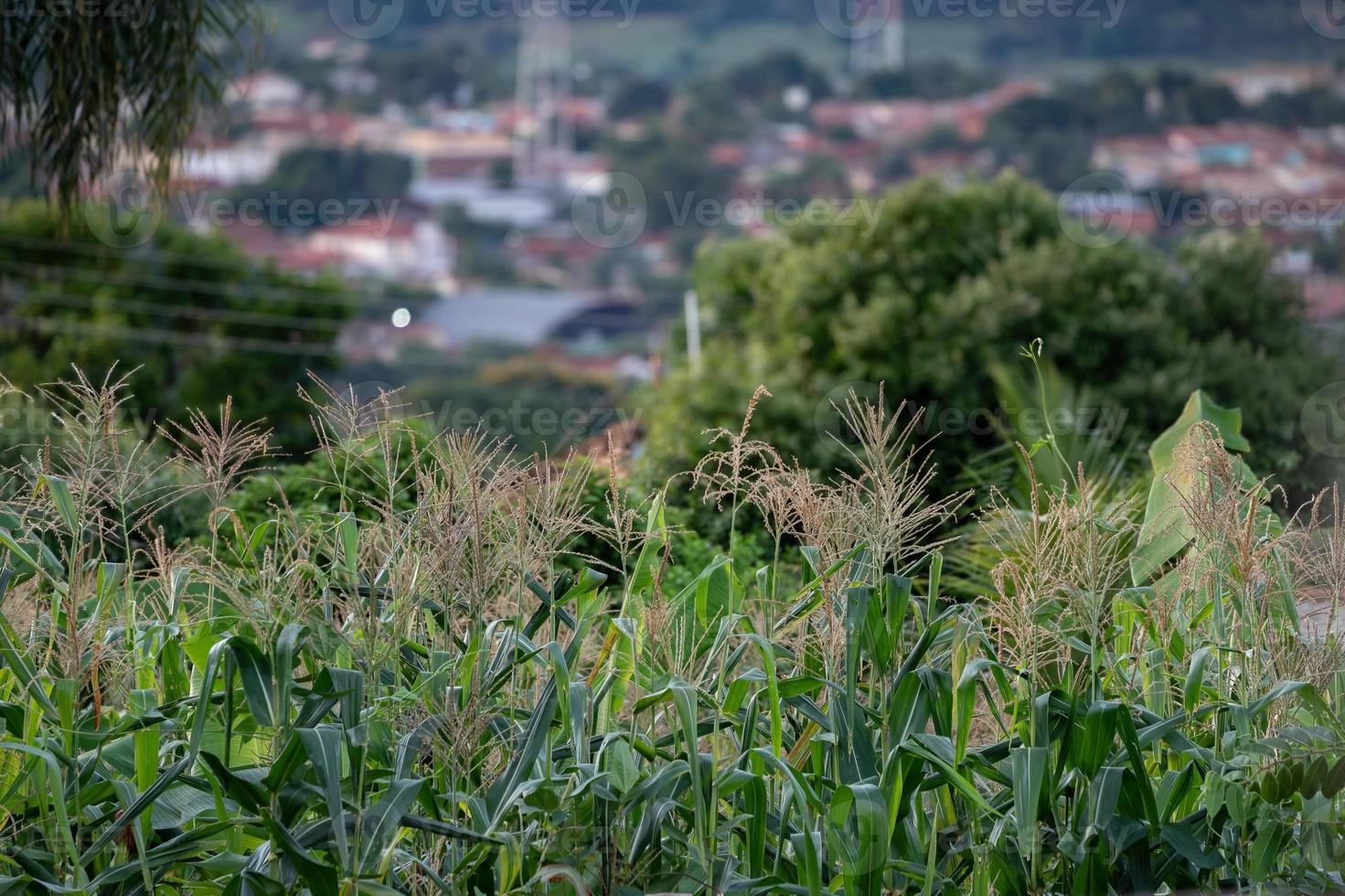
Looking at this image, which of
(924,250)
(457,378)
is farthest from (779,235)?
(457,378)

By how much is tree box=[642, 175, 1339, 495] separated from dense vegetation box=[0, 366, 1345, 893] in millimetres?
5094

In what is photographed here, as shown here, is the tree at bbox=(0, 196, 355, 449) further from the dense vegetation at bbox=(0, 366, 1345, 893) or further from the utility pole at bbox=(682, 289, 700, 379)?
the dense vegetation at bbox=(0, 366, 1345, 893)

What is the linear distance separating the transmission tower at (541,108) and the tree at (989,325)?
2148 inches

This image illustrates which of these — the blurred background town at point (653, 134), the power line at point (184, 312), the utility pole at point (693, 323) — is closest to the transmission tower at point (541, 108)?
the blurred background town at point (653, 134)

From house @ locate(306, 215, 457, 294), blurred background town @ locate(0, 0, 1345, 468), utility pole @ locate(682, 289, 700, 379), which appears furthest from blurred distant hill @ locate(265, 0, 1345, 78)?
utility pole @ locate(682, 289, 700, 379)

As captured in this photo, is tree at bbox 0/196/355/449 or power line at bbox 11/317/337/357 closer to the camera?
power line at bbox 11/317/337/357

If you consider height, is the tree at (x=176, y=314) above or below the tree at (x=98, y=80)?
below

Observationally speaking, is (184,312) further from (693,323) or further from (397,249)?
(397,249)

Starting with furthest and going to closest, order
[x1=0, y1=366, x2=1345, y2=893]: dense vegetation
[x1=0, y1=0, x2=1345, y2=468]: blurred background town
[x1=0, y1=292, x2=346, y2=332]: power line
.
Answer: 1. [x1=0, y1=0, x2=1345, y2=468]: blurred background town
2. [x1=0, y1=292, x2=346, y2=332]: power line
3. [x1=0, y1=366, x2=1345, y2=893]: dense vegetation

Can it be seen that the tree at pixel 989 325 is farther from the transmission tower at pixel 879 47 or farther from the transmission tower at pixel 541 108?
the transmission tower at pixel 879 47

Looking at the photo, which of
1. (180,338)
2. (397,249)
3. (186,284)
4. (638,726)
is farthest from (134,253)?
(397,249)

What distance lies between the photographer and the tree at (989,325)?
880cm

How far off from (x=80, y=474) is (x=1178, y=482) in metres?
2.86

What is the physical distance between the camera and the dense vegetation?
255 centimetres
